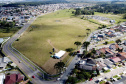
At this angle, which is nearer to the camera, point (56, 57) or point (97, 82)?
point (97, 82)

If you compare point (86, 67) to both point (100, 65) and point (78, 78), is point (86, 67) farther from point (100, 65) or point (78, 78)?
point (78, 78)

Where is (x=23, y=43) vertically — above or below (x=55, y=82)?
above

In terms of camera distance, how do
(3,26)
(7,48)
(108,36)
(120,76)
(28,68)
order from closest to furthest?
(120,76) → (28,68) → (7,48) → (108,36) → (3,26)

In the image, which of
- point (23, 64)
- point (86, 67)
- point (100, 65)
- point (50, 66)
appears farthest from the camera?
point (23, 64)

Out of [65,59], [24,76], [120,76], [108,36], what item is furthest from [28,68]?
[108,36]

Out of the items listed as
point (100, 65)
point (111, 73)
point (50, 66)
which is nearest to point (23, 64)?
point (50, 66)

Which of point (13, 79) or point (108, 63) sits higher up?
point (13, 79)

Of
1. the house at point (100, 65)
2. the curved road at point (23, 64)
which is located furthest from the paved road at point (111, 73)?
the curved road at point (23, 64)

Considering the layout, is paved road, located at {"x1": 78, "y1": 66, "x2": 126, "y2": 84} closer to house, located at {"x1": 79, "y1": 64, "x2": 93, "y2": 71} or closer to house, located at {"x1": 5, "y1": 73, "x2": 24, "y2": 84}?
house, located at {"x1": 79, "y1": 64, "x2": 93, "y2": 71}

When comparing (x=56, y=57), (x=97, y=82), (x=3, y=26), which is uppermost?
(x=3, y=26)

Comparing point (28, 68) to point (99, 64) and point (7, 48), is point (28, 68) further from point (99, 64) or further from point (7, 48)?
point (99, 64)

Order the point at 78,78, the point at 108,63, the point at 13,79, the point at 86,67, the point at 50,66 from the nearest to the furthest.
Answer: the point at 13,79 < the point at 78,78 < the point at 86,67 < the point at 50,66 < the point at 108,63
